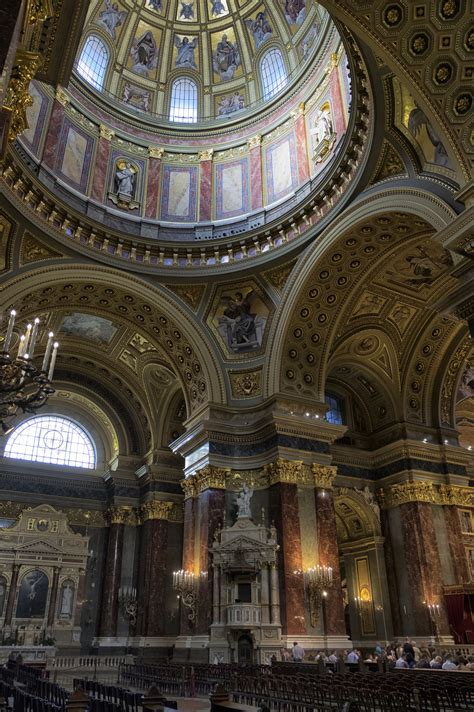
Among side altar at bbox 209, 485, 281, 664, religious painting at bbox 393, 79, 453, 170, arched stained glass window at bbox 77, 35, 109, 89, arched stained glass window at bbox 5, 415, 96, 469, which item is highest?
arched stained glass window at bbox 77, 35, 109, 89

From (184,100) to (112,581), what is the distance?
62.0ft

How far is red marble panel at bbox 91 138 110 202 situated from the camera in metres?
19.2

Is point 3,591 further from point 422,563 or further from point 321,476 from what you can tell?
point 422,563

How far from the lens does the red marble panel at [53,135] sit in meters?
17.6

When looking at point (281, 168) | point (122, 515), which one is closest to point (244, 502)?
point (122, 515)

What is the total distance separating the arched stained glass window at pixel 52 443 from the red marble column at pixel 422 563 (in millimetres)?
12958

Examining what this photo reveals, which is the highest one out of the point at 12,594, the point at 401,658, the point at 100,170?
the point at 100,170

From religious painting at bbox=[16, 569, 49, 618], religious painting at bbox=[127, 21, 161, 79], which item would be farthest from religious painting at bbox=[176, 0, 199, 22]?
religious painting at bbox=[16, 569, 49, 618]

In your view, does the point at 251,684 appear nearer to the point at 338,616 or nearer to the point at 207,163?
the point at 338,616

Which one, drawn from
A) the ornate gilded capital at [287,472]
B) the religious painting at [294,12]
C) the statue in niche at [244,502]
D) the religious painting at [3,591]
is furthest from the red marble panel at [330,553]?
the religious painting at [294,12]

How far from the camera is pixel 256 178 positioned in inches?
803

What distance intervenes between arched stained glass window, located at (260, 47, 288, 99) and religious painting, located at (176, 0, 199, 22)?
3.61m

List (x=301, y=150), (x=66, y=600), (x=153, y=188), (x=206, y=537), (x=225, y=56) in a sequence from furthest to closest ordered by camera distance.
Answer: (x=225, y=56), (x=66, y=600), (x=153, y=188), (x=301, y=150), (x=206, y=537)

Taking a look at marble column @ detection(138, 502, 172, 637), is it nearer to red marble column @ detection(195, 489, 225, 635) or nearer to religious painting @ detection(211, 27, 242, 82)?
red marble column @ detection(195, 489, 225, 635)
